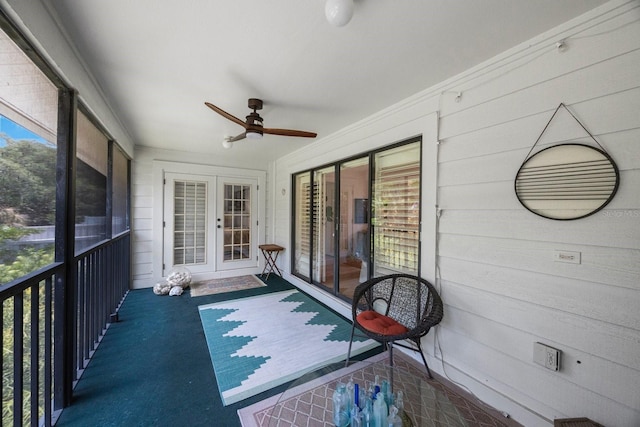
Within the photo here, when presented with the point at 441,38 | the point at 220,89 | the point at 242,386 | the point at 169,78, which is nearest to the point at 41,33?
the point at 169,78

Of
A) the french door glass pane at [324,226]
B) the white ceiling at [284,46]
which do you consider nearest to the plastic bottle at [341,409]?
the white ceiling at [284,46]

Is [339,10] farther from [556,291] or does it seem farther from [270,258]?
[270,258]

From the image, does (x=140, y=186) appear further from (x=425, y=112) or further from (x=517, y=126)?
(x=517, y=126)

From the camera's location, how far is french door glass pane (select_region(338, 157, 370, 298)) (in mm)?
3158

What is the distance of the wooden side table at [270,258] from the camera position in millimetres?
5001

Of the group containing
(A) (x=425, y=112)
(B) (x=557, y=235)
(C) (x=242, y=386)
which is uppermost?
(A) (x=425, y=112)

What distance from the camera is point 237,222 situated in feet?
17.1

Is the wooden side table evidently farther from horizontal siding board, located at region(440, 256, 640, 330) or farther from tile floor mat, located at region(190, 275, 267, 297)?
horizontal siding board, located at region(440, 256, 640, 330)

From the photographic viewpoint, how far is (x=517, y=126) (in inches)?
65.9

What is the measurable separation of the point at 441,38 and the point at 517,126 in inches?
31.0

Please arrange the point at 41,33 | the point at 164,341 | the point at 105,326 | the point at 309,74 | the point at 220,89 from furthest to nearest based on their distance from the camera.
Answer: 1. the point at 105,326
2. the point at 164,341
3. the point at 220,89
4. the point at 309,74
5. the point at 41,33

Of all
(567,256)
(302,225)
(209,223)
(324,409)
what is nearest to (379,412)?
(324,409)

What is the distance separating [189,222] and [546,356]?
5.16 m

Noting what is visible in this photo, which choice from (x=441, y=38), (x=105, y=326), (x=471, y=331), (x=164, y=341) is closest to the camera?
(x=441, y=38)
